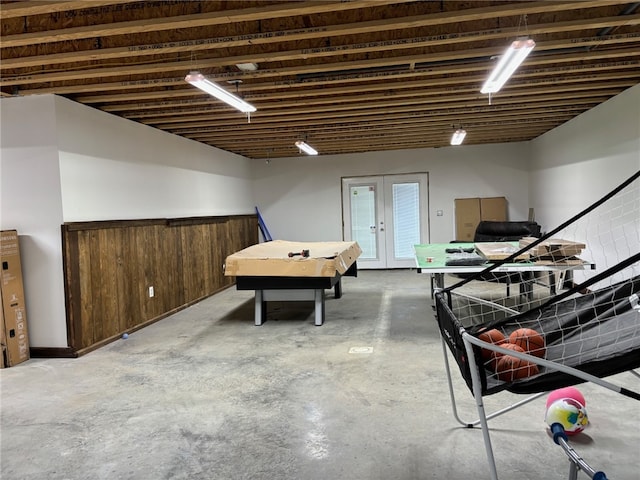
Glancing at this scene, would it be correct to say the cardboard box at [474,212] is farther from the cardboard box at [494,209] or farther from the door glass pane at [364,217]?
the door glass pane at [364,217]

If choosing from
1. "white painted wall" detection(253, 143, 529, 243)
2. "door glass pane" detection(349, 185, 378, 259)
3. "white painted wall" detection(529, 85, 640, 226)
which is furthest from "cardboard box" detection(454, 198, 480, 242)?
"door glass pane" detection(349, 185, 378, 259)

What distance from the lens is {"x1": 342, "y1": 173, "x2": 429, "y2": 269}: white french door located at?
30.1 ft

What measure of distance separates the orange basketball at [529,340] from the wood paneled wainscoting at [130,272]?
3.92m

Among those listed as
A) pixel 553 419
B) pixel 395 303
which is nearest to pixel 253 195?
pixel 395 303

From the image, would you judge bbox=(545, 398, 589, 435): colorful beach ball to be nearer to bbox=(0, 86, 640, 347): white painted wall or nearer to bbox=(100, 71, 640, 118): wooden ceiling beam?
bbox=(100, 71, 640, 118): wooden ceiling beam

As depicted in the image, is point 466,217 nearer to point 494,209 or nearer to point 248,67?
A: point 494,209

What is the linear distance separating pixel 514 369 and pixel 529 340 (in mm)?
351

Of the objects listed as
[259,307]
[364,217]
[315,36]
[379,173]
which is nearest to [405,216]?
[364,217]

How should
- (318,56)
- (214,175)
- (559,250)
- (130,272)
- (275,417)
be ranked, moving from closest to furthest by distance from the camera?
1. (275,417)
2. (318,56)
3. (559,250)
4. (130,272)
5. (214,175)

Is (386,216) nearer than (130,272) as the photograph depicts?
No

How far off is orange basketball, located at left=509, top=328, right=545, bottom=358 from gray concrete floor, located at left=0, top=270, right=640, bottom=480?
0.58m

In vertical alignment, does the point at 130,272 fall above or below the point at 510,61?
below

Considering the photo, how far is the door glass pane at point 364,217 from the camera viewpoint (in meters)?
9.34

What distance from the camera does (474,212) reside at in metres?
8.84
